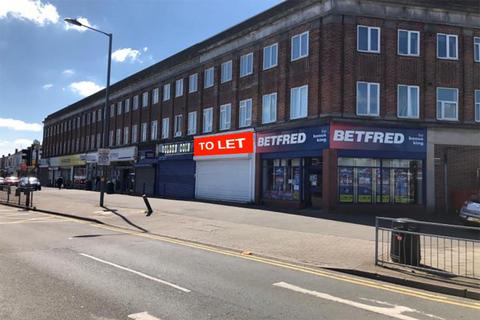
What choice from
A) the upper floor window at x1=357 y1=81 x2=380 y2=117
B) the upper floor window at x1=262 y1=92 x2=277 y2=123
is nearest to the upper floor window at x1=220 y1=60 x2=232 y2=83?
the upper floor window at x1=262 y1=92 x2=277 y2=123

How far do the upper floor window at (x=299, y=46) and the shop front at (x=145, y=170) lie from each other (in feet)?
56.7

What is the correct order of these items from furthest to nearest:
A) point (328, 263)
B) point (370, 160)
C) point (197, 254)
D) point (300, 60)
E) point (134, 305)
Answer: point (300, 60), point (370, 160), point (197, 254), point (328, 263), point (134, 305)

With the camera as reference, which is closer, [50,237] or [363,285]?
[363,285]

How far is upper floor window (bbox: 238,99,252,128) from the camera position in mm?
28859

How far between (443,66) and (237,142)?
482 inches

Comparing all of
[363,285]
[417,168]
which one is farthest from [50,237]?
[417,168]

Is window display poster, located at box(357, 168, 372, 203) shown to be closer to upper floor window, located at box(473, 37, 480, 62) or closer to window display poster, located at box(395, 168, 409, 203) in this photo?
window display poster, located at box(395, 168, 409, 203)

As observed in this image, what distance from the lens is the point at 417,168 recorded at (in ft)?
77.9

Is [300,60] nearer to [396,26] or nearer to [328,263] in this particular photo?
[396,26]

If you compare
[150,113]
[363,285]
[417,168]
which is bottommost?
[363,285]

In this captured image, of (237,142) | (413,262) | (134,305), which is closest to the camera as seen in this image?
(134,305)

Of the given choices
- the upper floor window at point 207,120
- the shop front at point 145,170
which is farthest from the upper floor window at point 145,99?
the upper floor window at point 207,120

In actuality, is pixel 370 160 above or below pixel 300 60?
below

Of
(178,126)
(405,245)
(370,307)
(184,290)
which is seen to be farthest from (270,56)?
(370,307)
